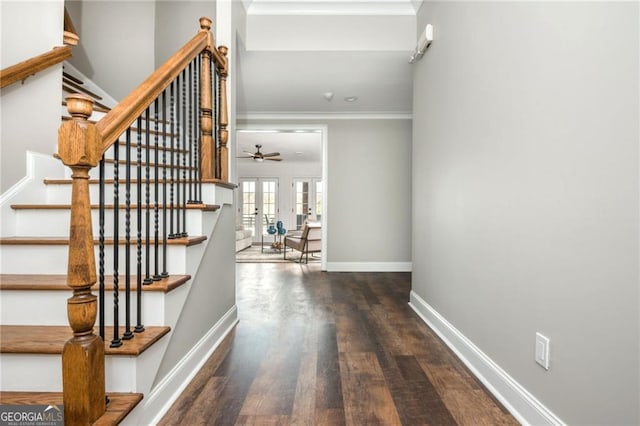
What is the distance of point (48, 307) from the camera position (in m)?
1.49

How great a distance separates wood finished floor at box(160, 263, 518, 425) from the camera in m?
1.51

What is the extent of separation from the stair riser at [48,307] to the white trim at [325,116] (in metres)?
4.11

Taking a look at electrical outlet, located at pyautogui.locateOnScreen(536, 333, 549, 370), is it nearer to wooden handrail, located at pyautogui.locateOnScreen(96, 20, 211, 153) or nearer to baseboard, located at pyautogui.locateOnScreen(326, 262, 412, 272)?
wooden handrail, located at pyautogui.locateOnScreen(96, 20, 211, 153)

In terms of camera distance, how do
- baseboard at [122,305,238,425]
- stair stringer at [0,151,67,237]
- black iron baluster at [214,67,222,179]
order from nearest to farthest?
baseboard at [122,305,238,425] → stair stringer at [0,151,67,237] → black iron baluster at [214,67,222,179]

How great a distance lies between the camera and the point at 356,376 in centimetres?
186

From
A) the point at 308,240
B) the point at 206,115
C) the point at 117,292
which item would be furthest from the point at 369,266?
the point at 117,292

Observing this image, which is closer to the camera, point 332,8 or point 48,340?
point 48,340

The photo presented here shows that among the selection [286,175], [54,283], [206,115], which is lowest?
[54,283]

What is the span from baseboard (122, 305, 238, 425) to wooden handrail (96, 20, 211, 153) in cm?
102

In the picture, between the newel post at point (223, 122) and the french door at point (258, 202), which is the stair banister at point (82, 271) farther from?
the french door at point (258, 202)

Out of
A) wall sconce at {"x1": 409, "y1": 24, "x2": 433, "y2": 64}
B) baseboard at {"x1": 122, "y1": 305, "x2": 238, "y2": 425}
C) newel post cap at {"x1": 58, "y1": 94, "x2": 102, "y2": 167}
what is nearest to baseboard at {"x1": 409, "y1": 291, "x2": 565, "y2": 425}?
baseboard at {"x1": 122, "y1": 305, "x2": 238, "y2": 425}

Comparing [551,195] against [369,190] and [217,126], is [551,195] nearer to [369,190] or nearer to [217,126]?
[217,126]

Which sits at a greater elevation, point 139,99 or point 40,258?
point 139,99

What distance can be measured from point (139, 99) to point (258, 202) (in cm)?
962
